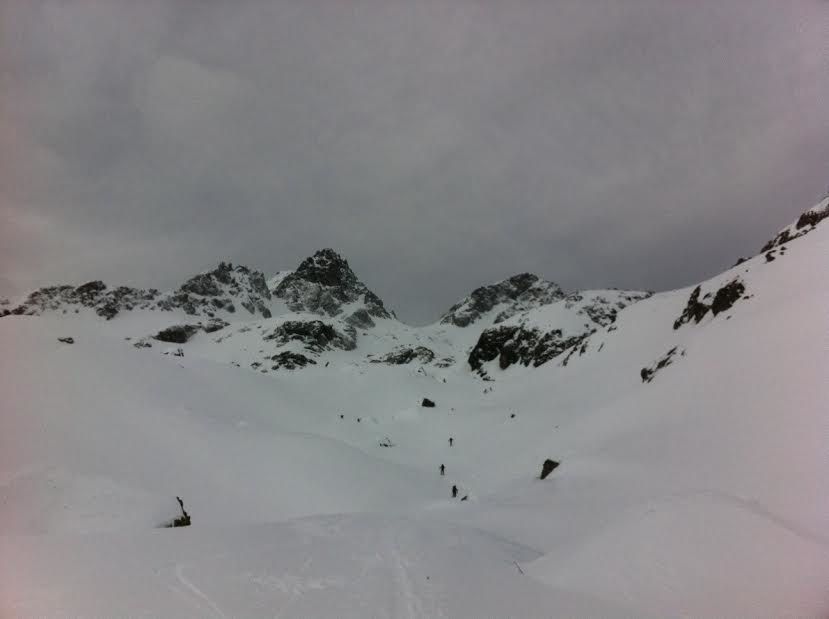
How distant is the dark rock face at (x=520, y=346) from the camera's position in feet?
269

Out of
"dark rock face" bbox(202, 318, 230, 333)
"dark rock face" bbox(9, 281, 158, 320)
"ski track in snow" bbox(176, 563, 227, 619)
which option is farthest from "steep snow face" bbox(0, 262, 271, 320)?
"ski track in snow" bbox(176, 563, 227, 619)

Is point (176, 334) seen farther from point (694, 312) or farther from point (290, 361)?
point (694, 312)

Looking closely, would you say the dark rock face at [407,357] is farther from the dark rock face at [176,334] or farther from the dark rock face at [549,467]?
the dark rock face at [549,467]

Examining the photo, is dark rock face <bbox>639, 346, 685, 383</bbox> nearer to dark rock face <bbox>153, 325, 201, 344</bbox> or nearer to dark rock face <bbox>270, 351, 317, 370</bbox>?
dark rock face <bbox>270, 351, 317, 370</bbox>

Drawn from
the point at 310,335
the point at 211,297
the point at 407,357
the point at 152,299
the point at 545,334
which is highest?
the point at 211,297

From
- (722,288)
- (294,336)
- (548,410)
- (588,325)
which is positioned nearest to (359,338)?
(294,336)

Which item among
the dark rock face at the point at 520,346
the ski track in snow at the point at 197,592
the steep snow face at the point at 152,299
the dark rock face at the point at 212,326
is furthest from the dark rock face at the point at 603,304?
the steep snow face at the point at 152,299

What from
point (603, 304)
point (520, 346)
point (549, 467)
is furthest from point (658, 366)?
point (603, 304)

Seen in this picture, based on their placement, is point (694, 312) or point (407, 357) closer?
point (694, 312)

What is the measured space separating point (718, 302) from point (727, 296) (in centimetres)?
77

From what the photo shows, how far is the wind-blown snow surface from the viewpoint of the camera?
707 cm

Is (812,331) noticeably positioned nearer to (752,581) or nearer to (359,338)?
(752,581)

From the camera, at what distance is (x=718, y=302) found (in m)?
30.6

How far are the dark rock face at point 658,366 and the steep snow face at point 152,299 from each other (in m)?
173
